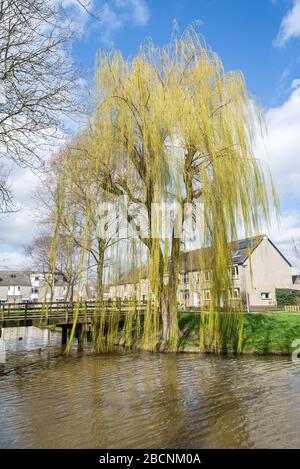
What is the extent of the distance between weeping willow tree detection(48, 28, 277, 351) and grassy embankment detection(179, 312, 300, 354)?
4.39 ft

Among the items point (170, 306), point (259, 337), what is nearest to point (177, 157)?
point (170, 306)

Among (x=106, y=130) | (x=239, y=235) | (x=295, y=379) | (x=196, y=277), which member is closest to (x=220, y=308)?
(x=196, y=277)

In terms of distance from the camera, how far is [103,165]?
9547mm

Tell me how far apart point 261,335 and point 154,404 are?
652cm

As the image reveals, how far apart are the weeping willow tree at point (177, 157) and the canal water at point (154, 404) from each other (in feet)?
5.33

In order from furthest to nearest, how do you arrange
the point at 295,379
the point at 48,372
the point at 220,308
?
the point at 220,308
the point at 48,372
the point at 295,379

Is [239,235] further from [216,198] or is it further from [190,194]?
[190,194]

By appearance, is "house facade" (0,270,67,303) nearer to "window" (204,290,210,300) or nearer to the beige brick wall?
the beige brick wall

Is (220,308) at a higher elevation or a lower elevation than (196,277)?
lower

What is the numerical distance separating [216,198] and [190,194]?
912 mm

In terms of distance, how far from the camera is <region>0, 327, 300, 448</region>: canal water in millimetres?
4398

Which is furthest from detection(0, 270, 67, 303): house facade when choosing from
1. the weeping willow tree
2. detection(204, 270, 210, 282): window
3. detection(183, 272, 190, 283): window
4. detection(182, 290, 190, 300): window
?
detection(204, 270, 210, 282): window

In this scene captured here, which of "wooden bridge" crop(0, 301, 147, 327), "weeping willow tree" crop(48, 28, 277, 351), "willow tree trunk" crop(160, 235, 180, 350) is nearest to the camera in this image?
"weeping willow tree" crop(48, 28, 277, 351)

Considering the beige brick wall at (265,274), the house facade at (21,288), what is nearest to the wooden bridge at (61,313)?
the beige brick wall at (265,274)
